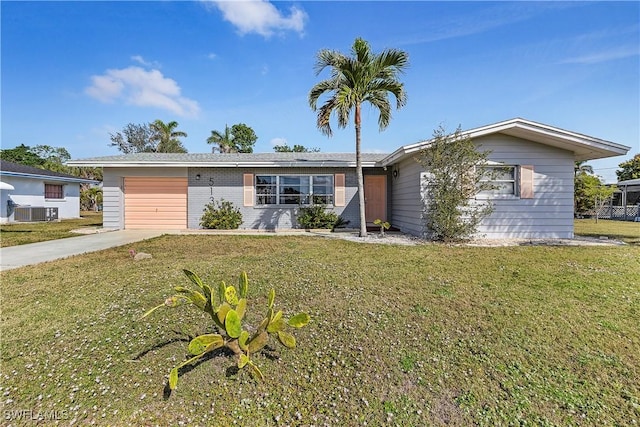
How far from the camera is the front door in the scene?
42.2ft

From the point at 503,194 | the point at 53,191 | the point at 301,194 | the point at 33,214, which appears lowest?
the point at 33,214

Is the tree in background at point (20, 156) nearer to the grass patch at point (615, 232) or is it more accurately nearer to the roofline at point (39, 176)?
the roofline at point (39, 176)

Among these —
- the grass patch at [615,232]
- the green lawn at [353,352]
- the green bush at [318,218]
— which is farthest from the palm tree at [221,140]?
the grass patch at [615,232]

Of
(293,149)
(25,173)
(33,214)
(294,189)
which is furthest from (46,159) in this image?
(294,189)

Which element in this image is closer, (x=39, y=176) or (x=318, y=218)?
(x=318, y=218)

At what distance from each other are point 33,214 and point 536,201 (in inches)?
894

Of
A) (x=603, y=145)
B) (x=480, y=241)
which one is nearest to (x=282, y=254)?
(x=480, y=241)

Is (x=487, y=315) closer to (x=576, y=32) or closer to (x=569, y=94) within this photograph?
(x=576, y=32)

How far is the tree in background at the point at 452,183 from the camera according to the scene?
8.42 metres

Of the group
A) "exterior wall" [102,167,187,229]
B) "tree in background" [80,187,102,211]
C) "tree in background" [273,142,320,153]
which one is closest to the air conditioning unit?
"exterior wall" [102,167,187,229]

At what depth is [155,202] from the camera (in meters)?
12.3

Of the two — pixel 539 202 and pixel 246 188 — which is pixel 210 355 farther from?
pixel 539 202

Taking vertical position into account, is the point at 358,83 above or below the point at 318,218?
above

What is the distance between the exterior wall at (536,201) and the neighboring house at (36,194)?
1952cm
